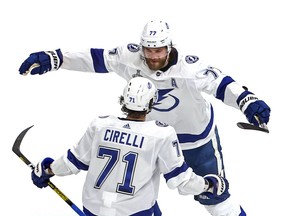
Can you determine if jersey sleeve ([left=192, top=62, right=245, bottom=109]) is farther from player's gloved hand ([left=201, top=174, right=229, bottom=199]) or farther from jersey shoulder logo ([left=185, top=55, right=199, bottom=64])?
player's gloved hand ([left=201, top=174, right=229, bottom=199])

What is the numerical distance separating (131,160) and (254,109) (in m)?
0.86

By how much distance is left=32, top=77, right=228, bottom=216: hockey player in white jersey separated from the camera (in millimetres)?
4211

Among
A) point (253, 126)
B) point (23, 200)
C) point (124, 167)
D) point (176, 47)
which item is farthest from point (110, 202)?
point (23, 200)

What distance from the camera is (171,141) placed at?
14.0 feet

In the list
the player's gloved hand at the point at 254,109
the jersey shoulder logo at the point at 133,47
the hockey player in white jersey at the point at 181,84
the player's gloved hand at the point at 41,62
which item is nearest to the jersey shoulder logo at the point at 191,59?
the hockey player in white jersey at the point at 181,84

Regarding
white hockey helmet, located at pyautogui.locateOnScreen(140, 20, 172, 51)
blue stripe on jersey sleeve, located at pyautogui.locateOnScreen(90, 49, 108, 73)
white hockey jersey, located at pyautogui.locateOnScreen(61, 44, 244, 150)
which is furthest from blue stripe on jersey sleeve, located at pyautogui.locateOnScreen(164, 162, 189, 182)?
blue stripe on jersey sleeve, located at pyautogui.locateOnScreen(90, 49, 108, 73)

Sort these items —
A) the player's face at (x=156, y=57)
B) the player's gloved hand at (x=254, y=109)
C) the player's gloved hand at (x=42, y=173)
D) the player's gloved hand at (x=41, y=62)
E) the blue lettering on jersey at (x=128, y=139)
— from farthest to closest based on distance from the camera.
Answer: the player's gloved hand at (x=41, y=62)
the player's face at (x=156, y=57)
the player's gloved hand at (x=42, y=173)
the player's gloved hand at (x=254, y=109)
the blue lettering on jersey at (x=128, y=139)

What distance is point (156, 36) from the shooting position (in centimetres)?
481

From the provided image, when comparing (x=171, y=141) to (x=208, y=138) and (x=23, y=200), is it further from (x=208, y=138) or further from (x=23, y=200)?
(x=23, y=200)

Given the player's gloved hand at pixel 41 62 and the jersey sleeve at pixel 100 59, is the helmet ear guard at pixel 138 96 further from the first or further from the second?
the player's gloved hand at pixel 41 62

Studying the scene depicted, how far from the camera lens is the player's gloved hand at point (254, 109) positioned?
4629 mm

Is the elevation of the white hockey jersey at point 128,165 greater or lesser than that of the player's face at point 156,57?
lesser

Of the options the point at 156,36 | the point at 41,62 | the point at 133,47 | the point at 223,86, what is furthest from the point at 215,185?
the point at 41,62

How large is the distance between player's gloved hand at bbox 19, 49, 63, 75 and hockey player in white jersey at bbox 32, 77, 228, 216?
34.9 inches
